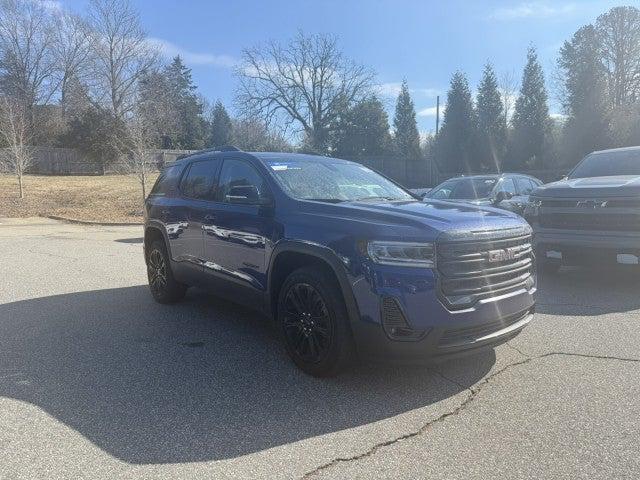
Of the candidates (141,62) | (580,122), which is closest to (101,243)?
(580,122)

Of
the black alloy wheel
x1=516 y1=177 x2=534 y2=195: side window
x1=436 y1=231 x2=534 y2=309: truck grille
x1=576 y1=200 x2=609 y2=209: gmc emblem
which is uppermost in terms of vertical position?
x1=516 y1=177 x2=534 y2=195: side window

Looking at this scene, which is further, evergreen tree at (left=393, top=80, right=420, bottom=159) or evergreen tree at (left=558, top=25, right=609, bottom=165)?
evergreen tree at (left=393, top=80, right=420, bottom=159)

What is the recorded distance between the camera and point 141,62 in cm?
5034

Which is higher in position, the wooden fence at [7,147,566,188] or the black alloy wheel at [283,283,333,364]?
the wooden fence at [7,147,566,188]

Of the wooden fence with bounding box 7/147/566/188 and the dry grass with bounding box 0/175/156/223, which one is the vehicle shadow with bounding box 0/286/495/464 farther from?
the wooden fence with bounding box 7/147/566/188

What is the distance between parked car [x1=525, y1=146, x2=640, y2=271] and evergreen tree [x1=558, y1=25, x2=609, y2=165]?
3127cm

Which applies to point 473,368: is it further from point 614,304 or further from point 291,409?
point 614,304

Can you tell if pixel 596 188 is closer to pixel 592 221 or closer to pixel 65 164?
pixel 592 221

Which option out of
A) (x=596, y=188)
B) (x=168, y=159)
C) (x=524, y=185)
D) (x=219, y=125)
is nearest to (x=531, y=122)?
(x=168, y=159)

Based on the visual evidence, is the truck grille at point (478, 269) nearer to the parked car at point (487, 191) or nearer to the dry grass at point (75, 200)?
the parked car at point (487, 191)

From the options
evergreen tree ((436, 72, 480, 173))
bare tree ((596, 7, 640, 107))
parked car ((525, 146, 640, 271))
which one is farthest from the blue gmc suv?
bare tree ((596, 7, 640, 107))

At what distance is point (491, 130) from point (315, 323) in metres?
38.9

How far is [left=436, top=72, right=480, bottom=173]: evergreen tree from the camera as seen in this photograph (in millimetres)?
40469

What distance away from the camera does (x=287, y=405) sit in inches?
144
